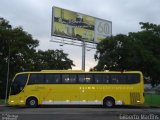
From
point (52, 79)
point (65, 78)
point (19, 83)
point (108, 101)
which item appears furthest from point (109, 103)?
point (19, 83)

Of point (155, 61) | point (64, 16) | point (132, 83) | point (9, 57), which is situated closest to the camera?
point (132, 83)

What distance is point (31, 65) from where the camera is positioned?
63.6 meters

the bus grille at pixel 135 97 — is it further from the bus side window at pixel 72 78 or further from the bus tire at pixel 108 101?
the bus side window at pixel 72 78

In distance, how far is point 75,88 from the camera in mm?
37906

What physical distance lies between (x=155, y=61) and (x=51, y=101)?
18.8 metres

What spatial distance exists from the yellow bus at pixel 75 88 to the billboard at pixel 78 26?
59.3ft

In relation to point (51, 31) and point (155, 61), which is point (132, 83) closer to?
Result: point (155, 61)

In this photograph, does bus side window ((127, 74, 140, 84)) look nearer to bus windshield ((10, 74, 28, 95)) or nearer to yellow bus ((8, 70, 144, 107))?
yellow bus ((8, 70, 144, 107))

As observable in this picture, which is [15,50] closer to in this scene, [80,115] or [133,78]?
[133,78]

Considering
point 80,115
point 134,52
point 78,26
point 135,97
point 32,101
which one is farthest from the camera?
point 78,26

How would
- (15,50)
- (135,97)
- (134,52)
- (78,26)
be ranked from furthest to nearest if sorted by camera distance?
(15,50), (78,26), (134,52), (135,97)

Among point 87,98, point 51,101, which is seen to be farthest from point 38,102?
point 87,98

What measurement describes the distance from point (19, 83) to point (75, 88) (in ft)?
15.0

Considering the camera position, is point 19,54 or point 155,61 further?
point 19,54
